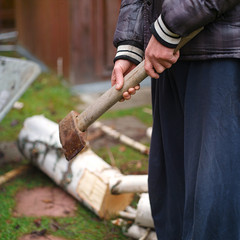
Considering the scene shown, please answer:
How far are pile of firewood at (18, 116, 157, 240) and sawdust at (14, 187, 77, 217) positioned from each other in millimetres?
97

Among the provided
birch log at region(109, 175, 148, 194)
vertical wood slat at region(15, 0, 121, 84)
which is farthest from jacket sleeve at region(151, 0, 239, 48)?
vertical wood slat at region(15, 0, 121, 84)

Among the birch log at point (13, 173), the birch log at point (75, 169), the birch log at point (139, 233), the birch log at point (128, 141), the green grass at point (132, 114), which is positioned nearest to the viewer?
the birch log at point (139, 233)

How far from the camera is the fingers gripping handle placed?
1.64 m

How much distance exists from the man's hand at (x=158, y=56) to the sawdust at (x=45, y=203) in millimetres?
1521

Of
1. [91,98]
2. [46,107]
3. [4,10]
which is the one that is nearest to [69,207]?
[46,107]

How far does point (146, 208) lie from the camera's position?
235 centimetres

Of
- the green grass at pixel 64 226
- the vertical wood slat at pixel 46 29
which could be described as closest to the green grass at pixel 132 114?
the vertical wood slat at pixel 46 29

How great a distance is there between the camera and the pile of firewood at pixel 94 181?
2387 mm

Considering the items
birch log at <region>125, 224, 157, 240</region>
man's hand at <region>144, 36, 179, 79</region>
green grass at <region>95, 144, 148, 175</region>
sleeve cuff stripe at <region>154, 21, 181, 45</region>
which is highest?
sleeve cuff stripe at <region>154, 21, 181, 45</region>

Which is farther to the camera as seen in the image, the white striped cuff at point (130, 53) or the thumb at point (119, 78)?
the white striped cuff at point (130, 53)

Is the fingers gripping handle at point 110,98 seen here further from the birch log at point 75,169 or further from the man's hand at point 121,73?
the birch log at point 75,169

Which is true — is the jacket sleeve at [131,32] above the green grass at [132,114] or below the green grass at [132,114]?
above

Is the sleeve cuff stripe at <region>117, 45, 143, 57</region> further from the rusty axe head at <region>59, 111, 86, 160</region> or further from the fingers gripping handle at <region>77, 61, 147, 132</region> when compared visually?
the rusty axe head at <region>59, 111, 86, 160</region>

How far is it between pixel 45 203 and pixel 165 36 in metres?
1.84
